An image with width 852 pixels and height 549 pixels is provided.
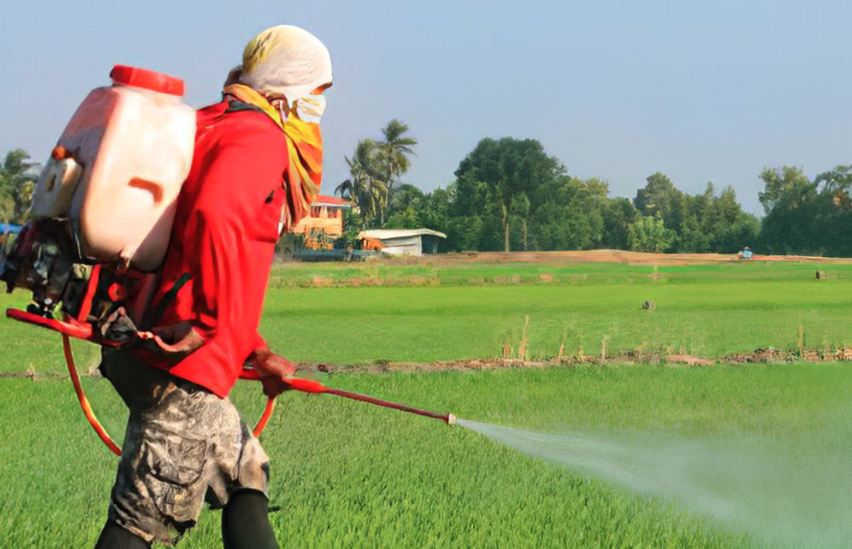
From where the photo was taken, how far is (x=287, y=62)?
307 cm

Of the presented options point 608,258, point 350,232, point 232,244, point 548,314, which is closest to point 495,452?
point 232,244

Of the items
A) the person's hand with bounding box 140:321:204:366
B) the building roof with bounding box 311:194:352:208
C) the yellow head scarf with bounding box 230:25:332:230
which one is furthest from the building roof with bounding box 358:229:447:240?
the person's hand with bounding box 140:321:204:366

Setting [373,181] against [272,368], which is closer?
[272,368]

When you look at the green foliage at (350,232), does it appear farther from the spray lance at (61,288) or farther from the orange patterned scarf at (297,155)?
the spray lance at (61,288)

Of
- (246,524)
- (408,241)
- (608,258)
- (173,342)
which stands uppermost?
(173,342)

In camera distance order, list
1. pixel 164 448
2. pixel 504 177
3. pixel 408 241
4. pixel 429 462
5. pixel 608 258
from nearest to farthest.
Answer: pixel 164 448, pixel 429 462, pixel 504 177, pixel 408 241, pixel 608 258

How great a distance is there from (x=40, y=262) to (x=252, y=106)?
65cm

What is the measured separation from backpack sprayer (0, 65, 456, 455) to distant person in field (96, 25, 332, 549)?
0.08 metres

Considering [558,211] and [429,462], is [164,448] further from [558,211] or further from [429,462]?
[558,211]

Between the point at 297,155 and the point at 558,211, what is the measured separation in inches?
1524

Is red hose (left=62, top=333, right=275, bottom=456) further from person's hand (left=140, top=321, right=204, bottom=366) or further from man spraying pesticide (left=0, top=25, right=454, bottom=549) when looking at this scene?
person's hand (left=140, top=321, right=204, bottom=366)

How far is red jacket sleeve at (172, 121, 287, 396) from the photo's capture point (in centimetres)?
282

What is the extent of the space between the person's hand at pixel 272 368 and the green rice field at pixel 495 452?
1.50 feet

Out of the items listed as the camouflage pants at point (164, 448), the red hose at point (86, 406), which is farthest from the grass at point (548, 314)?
the camouflage pants at point (164, 448)
